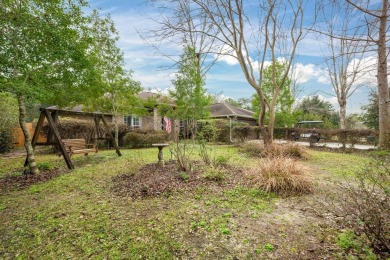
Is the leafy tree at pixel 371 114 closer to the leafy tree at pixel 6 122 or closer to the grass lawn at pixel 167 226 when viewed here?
the grass lawn at pixel 167 226

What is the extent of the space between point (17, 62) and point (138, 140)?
9.00 meters

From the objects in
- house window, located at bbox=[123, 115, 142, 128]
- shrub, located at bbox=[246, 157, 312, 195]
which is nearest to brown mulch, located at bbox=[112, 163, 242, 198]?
shrub, located at bbox=[246, 157, 312, 195]

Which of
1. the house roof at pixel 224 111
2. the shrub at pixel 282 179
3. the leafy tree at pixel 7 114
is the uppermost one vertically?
the house roof at pixel 224 111

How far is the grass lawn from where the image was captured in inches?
97.1

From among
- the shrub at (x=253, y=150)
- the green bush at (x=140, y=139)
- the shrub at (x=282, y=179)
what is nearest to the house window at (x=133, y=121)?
the green bush at (x=140, y=139)

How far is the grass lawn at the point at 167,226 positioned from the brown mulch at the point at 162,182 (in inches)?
8.5

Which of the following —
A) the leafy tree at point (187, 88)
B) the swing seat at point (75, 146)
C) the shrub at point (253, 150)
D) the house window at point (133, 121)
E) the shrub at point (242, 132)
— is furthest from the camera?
the house window at point (133, 121)

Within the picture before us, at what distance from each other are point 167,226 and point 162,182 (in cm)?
195

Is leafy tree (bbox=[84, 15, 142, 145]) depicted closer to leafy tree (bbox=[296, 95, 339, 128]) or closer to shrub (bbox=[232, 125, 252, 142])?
shrub (bbox=[232, 125, 252, 142])

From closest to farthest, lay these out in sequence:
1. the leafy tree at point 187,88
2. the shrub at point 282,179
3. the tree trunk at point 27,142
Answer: the shrub at point 282,179 < the tree trunk at point 27,142 < the leafy tree at point 187,88

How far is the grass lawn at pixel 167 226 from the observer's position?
2467 millimetres

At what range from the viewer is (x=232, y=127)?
51.8 feet

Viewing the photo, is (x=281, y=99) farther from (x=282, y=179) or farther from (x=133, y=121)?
(x=282, y=179)

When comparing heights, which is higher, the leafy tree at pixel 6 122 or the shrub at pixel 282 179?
the leafy tree at pixel 6 122
